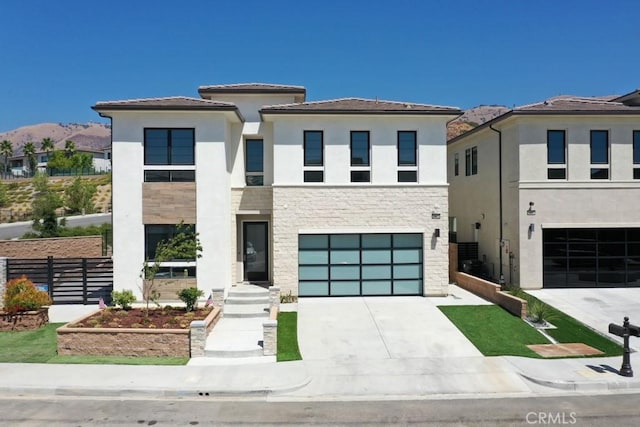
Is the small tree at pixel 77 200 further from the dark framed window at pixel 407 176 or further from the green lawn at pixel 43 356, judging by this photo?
the dark framed window at pixel 407 176

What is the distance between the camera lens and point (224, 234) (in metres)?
16.9

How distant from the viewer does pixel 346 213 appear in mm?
17656

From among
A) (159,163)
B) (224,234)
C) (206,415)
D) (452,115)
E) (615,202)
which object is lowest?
(206,415)

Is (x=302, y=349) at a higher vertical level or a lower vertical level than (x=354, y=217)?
lower

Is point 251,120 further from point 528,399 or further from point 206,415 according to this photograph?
point 528,399

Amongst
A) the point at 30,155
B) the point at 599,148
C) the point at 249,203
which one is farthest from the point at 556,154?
the point at 30,155

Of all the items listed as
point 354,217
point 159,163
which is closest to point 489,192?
point 354,217

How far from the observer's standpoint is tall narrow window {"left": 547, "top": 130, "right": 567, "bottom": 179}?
18266 mm

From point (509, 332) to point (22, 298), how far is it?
14435mm

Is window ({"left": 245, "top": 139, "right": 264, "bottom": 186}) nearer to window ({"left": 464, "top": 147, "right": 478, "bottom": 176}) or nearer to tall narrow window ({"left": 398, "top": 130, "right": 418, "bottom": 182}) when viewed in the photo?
tall narrow window ({"left": 398, "top": 130, "right": 418, "bottom": 182})

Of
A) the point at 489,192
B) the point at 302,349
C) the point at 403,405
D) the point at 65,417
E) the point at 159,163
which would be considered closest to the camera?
the point at 65,417

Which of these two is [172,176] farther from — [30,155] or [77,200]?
[30,155]

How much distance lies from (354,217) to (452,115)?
17.3 ft

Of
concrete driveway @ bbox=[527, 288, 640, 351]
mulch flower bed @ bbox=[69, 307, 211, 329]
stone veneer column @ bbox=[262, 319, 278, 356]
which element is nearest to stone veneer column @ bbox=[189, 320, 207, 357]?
mulch flower bed @ bbox=[69, 307, 211, 329]
